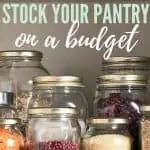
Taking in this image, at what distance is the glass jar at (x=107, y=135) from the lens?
2.72ft

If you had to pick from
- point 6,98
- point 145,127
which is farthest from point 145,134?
point 6,98

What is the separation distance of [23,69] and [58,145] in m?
0.26

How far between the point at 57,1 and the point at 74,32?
76 millimetres

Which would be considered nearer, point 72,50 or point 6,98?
point 6,98

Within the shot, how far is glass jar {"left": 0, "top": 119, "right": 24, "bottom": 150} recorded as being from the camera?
0.85m

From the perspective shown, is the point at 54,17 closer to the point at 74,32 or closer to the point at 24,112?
the point at 74,32

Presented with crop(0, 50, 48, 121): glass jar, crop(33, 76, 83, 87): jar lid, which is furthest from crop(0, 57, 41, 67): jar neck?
crop(33, 76, 83, 87): jar lid

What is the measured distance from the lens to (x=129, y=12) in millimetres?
1143

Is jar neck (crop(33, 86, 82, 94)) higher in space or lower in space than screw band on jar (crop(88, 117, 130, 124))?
higher

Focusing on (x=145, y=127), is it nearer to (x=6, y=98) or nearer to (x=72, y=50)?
(x=6, y=98)

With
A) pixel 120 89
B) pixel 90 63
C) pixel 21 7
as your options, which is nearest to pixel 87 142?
pixel 120 89

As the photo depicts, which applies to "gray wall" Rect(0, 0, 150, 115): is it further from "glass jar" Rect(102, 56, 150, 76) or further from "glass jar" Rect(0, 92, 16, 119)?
"glass jar" Rect(0, 92, 16, 119)

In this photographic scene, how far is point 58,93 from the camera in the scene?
3.18 ft

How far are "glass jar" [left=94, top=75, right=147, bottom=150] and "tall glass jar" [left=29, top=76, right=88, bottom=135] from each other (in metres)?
0.04
